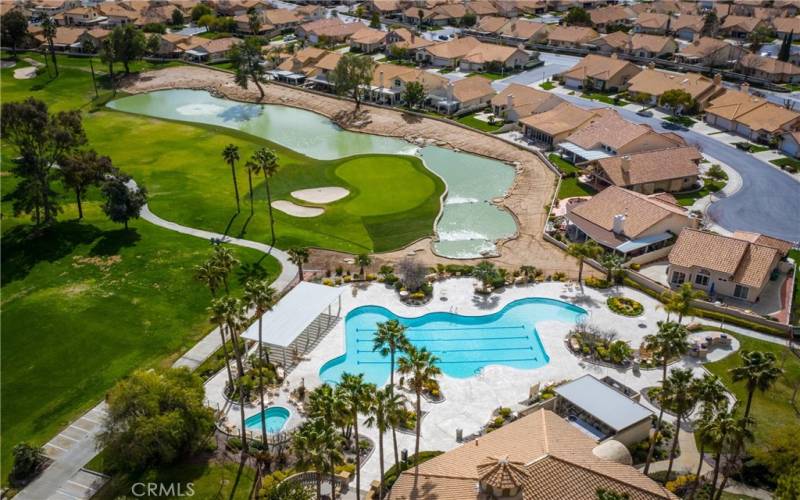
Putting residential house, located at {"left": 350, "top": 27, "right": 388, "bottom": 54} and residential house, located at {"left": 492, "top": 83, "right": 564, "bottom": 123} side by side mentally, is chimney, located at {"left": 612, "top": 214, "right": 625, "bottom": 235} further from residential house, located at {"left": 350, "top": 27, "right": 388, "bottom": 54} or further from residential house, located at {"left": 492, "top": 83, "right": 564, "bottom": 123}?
residential house, located at {"left": 350, "top": 27, "right": 388, "bottom": 54}

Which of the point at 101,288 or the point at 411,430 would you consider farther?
the point at 101,288

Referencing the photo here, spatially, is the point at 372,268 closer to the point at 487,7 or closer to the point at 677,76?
the point at 677,76

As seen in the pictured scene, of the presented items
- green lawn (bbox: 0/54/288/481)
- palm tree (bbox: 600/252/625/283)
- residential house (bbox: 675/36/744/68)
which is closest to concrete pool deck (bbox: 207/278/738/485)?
palm tree (bbox: 600/252/625/283)

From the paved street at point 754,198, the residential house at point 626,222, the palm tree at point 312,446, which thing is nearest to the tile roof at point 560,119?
the paved street at point 754,198

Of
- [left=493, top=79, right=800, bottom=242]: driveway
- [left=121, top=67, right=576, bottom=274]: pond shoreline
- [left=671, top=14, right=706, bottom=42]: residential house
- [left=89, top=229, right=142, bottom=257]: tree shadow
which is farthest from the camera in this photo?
[left=671, top=14, right=706, bottom=42]: residential house

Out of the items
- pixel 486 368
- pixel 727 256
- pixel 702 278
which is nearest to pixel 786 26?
pixel 727 256

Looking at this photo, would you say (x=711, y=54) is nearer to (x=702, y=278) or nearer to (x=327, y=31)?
(x=327, y=31)

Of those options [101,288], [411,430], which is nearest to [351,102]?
[101,288]
